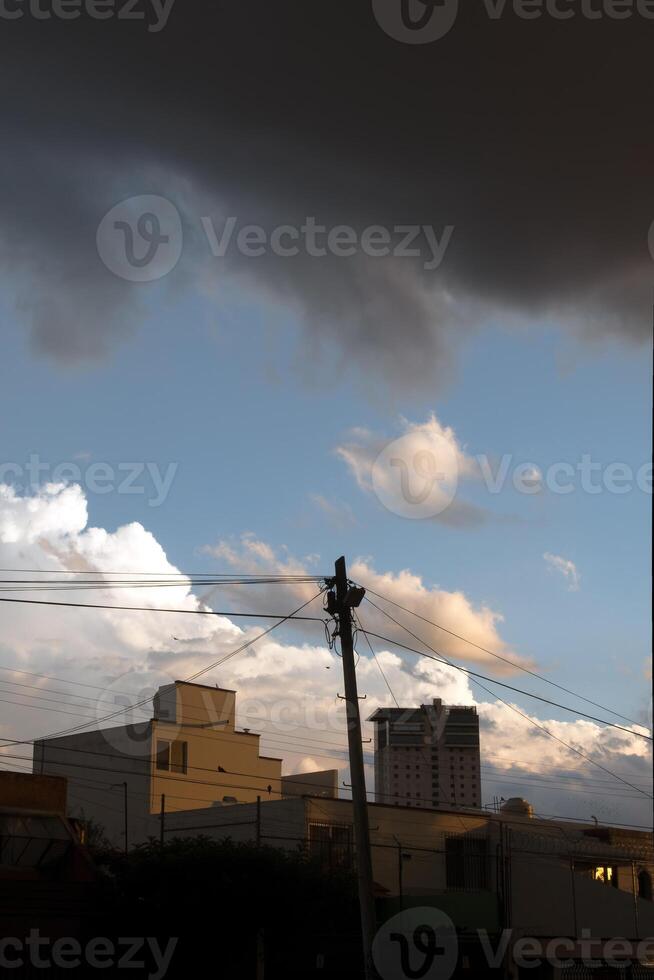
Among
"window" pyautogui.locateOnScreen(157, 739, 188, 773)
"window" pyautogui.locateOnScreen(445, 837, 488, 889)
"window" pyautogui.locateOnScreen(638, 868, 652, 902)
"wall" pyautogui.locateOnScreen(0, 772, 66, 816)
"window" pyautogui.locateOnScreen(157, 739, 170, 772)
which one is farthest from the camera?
"window" pyautogui.locateOnScreen(157, 739, 188, 773)

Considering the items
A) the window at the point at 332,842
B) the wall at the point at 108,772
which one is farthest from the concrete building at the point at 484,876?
the wall at the point at 108,772

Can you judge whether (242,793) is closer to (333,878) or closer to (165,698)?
(165,698)

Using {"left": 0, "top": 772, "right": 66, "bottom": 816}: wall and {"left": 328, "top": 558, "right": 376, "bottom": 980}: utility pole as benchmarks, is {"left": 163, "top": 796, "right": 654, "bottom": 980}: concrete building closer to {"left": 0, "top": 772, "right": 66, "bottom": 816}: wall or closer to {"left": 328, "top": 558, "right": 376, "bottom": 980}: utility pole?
{"left": 0, "top": 772, "right": 66, "bottom": 816}: wall

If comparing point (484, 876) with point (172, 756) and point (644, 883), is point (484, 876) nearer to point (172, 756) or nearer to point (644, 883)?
point (644, 883)

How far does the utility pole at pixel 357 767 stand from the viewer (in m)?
22.3

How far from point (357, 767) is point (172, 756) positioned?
3913 cm

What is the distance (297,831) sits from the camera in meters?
40.7

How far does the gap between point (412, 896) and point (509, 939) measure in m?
3.93

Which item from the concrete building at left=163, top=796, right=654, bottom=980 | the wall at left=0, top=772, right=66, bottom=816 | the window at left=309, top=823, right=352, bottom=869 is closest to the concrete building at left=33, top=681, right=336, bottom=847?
the concrete building at left=163, top=796, right=654, bottom=980

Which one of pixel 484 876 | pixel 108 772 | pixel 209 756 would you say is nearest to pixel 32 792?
pixel 484 876

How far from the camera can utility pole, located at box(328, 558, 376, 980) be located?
2231cm

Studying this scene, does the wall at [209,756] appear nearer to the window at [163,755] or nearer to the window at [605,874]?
the window at [163,755]

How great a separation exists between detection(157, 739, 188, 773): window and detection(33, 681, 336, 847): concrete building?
55 millimetres

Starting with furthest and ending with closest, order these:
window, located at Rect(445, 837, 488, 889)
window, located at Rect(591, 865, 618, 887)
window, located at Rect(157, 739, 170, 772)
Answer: window, located at Rect(157, 739, 170, 772), window, located at Rect(591, 865, 618, 887), window, located at Rect(445, 837, 488, 889)
